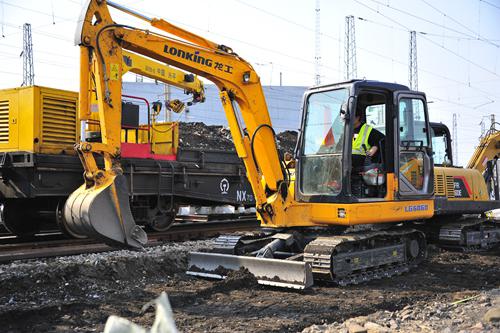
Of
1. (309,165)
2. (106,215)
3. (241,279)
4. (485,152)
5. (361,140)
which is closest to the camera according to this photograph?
(106,215)

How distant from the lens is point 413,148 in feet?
24.6

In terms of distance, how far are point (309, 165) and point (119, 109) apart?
2613 millimetres

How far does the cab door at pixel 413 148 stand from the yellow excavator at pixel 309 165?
15 millimetres

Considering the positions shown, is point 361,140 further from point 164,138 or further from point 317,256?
point 164,138

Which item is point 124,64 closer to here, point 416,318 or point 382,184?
point 382,184

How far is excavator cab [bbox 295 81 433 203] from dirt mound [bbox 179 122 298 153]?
9396 millimetres

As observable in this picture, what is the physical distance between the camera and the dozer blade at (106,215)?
5.49 meters

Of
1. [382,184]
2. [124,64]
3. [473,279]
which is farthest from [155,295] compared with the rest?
[473,279]

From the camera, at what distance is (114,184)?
18.8ft

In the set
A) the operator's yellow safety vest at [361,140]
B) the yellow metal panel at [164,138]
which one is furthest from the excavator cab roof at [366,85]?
the yellow metal panel at [164,138]

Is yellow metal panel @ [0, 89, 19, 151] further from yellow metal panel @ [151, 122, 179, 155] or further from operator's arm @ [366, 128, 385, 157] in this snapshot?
operator's arm @ [366, 128, 385, 157]

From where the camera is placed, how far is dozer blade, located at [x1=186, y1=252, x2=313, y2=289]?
6.05m

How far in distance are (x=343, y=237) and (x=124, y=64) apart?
11.1 ft

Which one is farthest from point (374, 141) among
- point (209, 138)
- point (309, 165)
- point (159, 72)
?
point (209, 138)
